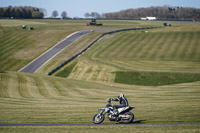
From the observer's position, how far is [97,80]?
195ft

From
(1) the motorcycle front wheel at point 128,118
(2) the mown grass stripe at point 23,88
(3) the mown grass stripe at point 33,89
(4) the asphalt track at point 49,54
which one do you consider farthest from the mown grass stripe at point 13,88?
→ (4) the asphalt track at point 49,54

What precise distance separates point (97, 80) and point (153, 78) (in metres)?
10.9

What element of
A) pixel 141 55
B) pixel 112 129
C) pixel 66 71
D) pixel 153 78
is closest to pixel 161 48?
pixel 141 55

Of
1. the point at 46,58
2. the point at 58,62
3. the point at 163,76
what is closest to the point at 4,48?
the point at 46,58

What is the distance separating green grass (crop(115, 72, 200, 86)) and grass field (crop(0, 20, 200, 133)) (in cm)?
Answer: 60

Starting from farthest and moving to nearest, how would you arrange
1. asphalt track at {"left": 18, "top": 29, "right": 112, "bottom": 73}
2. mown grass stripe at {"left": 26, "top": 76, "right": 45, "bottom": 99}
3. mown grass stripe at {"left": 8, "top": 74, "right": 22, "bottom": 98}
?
asphalt track at {"left": 18, "top": 29, "right": 112, "bottom": 73} < mown grass stripe at {"left": 26, "top": 76, "right": 45, "bottom": 99} < mown grass stripe at {"left": 8, "top": 74, "right": 22, "bottom": 98}

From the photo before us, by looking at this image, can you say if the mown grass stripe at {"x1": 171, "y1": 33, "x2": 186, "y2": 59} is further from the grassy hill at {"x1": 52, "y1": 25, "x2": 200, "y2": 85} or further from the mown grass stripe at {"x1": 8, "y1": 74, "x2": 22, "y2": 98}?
the mown grass stripe at {"x1": 8, "y1": 74, "x2": 22, "y2": 98}

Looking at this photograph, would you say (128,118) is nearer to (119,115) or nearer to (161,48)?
(119,115)

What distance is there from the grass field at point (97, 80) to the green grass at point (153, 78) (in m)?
0.60

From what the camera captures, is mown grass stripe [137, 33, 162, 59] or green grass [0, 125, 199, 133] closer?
green grass [0, 125, 199, 133]

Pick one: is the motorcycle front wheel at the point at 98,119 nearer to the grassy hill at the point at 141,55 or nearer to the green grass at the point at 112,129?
the green grass at the point at 112,129

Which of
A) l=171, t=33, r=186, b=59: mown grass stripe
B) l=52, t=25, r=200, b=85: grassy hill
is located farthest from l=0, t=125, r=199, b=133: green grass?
l=171, t=33, r=186, b=59: mown grass stripe

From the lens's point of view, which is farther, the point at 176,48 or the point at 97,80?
the point at 176,48

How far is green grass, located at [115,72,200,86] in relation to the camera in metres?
57.3
